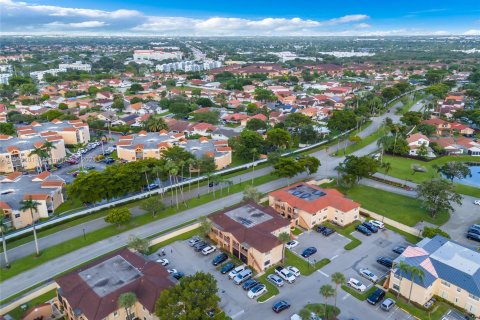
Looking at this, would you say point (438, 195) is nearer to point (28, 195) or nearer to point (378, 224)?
point (378, 224)

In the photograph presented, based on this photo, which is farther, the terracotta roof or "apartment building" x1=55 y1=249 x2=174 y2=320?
the terracotta roof

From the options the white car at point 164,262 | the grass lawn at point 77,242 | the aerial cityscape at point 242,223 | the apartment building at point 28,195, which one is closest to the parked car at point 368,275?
the aerial cityscape at point 242,223

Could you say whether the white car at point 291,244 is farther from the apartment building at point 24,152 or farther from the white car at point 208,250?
the apartment building at point 24,152

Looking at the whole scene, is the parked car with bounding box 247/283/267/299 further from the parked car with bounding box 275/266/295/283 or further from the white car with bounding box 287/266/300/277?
the white car with bounding box 287/266/300/277

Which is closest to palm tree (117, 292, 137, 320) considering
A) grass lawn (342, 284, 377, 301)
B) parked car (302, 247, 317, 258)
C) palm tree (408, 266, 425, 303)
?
parked car (302, 247, 317, 258)

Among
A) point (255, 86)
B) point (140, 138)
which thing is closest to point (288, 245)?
point (140, 138)

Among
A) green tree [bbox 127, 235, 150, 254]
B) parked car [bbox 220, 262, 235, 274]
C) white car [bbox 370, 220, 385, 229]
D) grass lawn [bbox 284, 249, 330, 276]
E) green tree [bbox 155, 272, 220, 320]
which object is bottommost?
grass lawn [bbox 284, 249, 330, 276]
